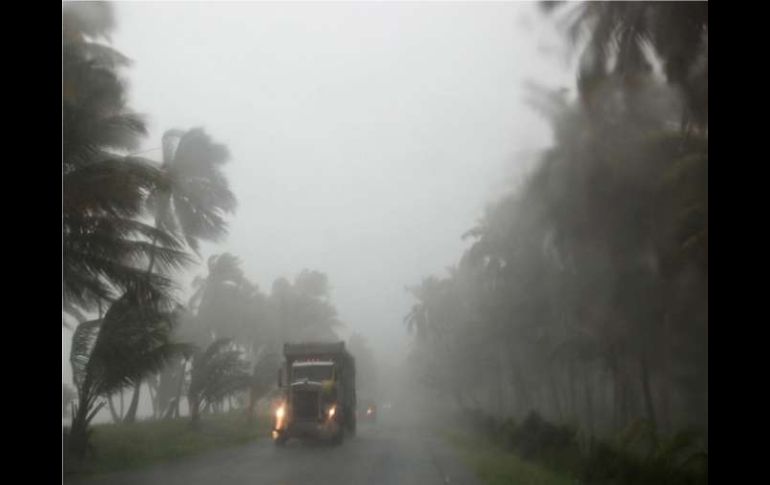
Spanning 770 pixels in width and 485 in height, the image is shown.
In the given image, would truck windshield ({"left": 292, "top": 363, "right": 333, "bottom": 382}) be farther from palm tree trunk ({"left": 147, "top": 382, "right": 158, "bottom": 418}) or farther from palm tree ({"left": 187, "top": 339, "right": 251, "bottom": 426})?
palm tree trunk ({"left": 147, "top": 382, "right": 158, "bottom": 418})

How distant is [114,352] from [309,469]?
244 inches

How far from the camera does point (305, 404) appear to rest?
2712cm

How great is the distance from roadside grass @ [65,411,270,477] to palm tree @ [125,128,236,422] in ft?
10.0

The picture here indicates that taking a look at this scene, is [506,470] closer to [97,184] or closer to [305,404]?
[97,184]

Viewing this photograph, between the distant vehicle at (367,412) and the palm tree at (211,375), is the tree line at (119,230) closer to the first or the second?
the palm tree at (211,375)

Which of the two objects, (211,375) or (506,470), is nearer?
(506,470)

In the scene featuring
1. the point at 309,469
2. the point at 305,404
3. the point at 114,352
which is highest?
the point at 114,352

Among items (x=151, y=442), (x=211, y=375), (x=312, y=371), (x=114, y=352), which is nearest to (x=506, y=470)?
(x=114, y=352)

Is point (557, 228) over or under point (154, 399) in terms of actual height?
over

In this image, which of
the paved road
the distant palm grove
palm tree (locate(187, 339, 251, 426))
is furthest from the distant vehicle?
the paved road

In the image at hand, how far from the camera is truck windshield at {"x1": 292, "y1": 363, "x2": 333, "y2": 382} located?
2866cm
